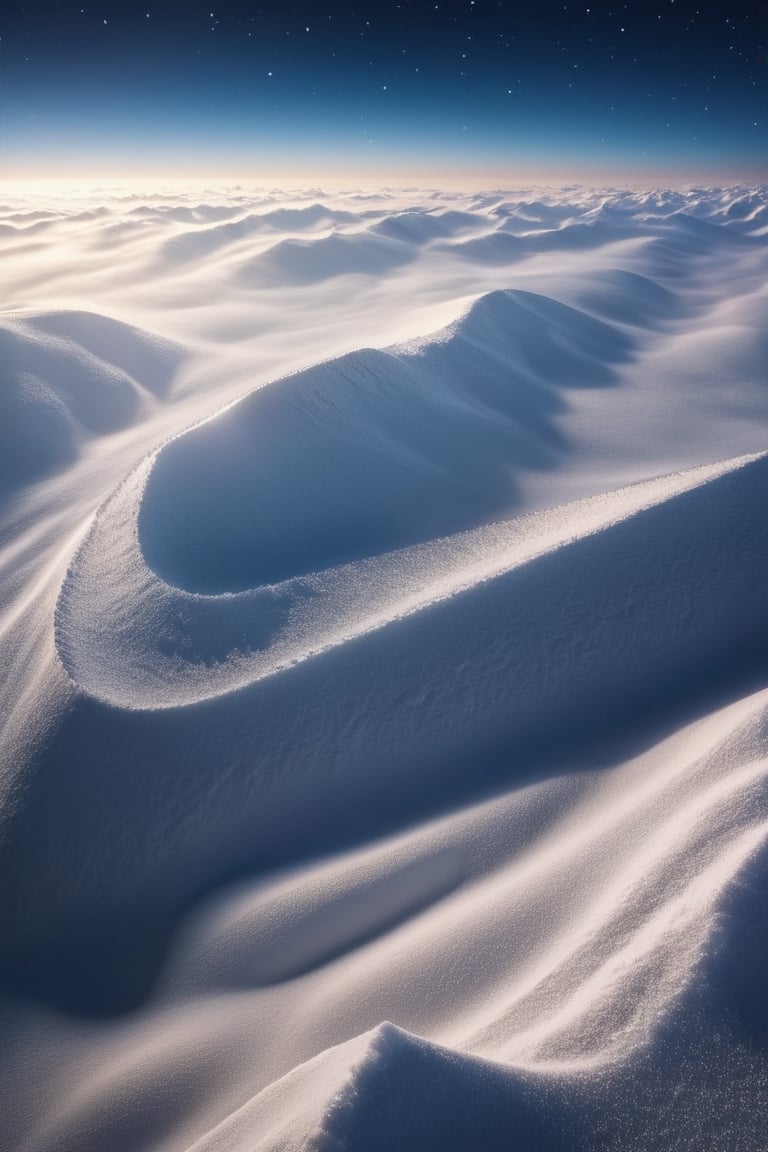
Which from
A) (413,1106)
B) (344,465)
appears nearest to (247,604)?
(344,465)

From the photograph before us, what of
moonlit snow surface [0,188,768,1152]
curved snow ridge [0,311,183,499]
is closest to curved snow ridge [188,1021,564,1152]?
moonlit snow surface [0,188,768,1152]

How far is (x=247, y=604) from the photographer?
469 centimetres

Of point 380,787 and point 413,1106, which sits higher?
point 413,1106

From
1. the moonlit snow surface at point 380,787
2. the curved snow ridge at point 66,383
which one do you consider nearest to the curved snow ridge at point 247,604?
the moonlit snow surface at point 380,787

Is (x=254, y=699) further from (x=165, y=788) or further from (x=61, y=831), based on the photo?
(x=61, y=831)

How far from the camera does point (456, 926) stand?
268 centimetres

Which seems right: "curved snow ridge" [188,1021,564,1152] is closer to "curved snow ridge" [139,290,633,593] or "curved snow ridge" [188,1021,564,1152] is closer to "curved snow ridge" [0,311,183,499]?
"curved snow ridge" [139,290,633,593]

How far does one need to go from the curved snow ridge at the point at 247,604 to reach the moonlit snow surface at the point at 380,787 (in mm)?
30

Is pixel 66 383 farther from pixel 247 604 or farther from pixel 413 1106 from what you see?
pixel 413 1106

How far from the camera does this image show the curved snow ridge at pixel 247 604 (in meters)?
4.09

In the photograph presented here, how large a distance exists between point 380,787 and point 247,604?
179 cm

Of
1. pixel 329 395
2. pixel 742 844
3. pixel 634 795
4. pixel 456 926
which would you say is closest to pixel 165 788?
pixel 456 926

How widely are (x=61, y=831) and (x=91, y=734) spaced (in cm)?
53

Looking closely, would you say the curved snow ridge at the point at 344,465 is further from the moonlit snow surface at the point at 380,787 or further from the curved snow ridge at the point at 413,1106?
the curved snow ridge at the point at 413,1106
